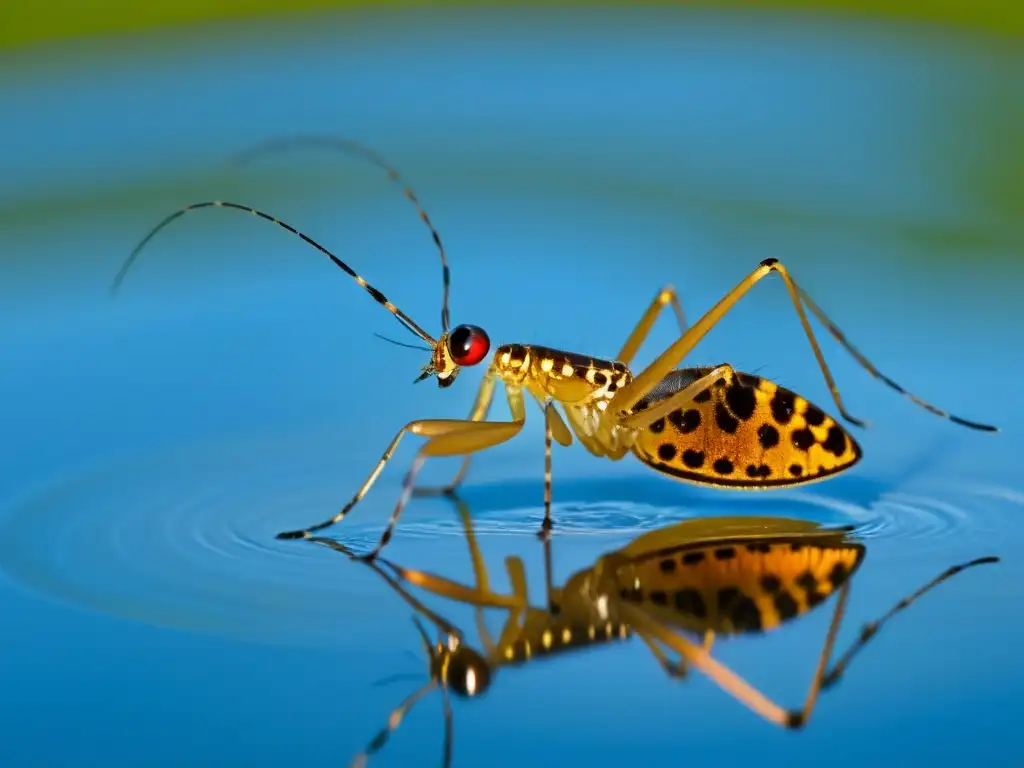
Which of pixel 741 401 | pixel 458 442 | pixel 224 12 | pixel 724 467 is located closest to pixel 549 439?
pixel 458 442

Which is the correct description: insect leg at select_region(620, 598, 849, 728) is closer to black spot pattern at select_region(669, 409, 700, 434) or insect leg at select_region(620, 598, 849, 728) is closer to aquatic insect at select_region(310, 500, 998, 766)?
aquatic insect at select_region(310, 500, 998, 766)

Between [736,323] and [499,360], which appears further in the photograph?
[736,323]

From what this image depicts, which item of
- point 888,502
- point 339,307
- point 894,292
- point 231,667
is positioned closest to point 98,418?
point 339,307

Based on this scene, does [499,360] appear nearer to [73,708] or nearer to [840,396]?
[840,396]

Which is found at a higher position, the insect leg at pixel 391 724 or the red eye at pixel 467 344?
the red eye at pixel 467 344

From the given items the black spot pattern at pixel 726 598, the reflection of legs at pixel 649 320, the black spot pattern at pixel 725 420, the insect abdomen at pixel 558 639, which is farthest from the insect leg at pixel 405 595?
the reflection of legs at pixel 649 320

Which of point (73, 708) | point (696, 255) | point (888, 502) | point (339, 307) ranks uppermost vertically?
point (696, 255)

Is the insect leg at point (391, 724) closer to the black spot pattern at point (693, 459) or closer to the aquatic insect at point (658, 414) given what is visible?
the aquatic insect at point (658, 414)

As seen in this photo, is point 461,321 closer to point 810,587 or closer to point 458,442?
point 458,442
